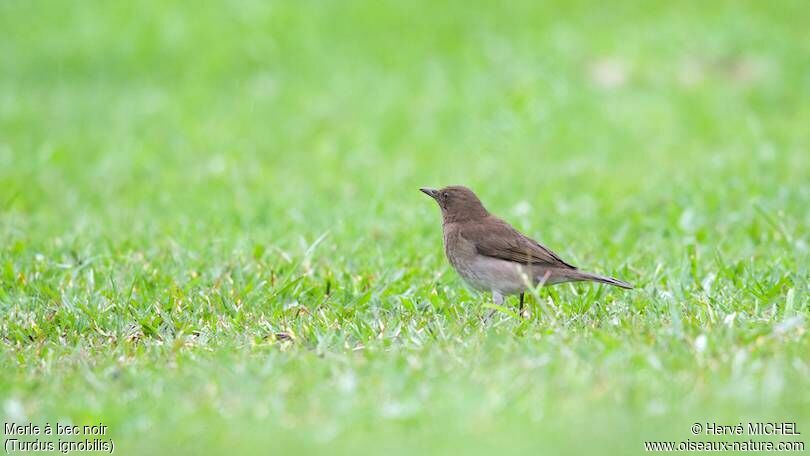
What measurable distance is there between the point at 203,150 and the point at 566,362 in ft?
26.9

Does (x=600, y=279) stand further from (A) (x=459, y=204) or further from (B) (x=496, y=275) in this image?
(A) (x=459, y=204)

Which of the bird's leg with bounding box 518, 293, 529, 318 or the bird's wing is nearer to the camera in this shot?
the bird's leg with bounding box 518, 293, 529, 318

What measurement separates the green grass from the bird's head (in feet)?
1.50

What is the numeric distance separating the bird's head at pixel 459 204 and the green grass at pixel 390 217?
1.50 feet

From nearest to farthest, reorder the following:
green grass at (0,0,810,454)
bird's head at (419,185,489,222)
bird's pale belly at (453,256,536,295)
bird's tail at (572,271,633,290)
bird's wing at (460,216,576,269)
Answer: green grass at (0,0,810,454), bird's tail at (572,271,633,290), bird's pale belly at (453,256,536,295), bird's wing at (460,216,576,269), bird's head at (419,185,489,222)

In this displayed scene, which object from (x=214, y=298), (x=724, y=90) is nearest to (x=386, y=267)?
(x=214, y=298)

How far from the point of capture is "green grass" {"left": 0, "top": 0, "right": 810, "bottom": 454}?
14.5 ft

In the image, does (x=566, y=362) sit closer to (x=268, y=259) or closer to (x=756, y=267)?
(x=756, y=267)

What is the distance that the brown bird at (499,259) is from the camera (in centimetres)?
635

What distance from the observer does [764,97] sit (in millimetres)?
13336

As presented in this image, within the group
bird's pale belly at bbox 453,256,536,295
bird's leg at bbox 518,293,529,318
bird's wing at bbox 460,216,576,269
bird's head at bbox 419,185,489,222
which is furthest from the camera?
bird's head at bbox 419,185,489,222

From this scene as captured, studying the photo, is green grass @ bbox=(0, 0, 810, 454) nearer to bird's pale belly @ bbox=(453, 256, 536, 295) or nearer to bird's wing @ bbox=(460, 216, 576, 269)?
bird's pale belly @ bbox=(453, 256, 536, 295)

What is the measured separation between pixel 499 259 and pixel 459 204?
0.61 meters

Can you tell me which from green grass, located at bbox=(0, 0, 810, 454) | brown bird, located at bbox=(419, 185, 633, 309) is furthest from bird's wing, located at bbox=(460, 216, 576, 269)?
green grass, located at bbox=(0, 0, 810, 454)
